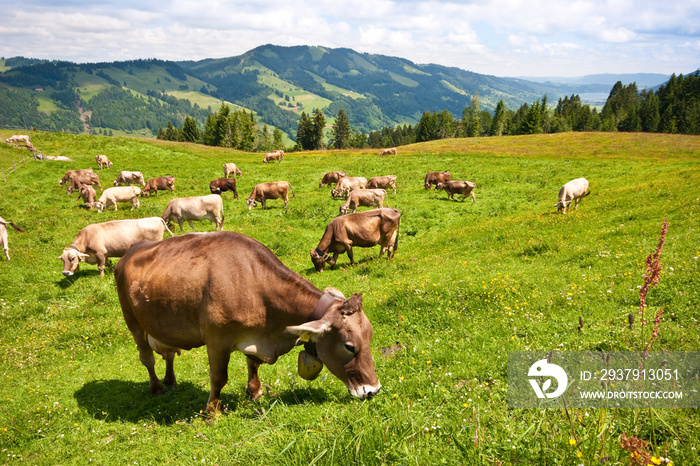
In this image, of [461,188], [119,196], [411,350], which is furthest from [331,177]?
[411,350]

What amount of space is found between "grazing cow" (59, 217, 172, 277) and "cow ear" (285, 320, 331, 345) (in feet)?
43.7

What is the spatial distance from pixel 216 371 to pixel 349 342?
2.67m

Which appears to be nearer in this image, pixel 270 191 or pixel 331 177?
pixel 270 191

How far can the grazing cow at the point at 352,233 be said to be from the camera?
15703 mm

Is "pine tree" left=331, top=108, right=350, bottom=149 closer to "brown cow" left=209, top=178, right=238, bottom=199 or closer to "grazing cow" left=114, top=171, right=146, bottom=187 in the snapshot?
"grazing cow" left=114, top=171, right=146, bottom=187

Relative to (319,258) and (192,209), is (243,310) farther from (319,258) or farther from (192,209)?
(192,209)

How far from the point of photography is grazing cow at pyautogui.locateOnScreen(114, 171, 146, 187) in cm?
3510

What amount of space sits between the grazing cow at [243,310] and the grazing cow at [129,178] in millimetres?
34664

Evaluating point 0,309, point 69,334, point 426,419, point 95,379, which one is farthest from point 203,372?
point 0,309

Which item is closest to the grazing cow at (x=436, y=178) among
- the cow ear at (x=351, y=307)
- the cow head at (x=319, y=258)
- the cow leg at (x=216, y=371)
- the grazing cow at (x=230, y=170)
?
the cow head at (x=319, y=258)

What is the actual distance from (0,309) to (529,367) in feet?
52.9

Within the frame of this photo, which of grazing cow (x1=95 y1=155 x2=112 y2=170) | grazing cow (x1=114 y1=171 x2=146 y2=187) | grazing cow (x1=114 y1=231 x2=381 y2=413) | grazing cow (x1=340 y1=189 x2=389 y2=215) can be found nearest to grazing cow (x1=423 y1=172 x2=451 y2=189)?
grazing cow (x1=340 y1=189 x2=389 y2=215)

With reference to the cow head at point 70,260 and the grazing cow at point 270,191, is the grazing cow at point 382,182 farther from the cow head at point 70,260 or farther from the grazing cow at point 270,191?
the cow head at point 70,260

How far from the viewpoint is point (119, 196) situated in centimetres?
2777
